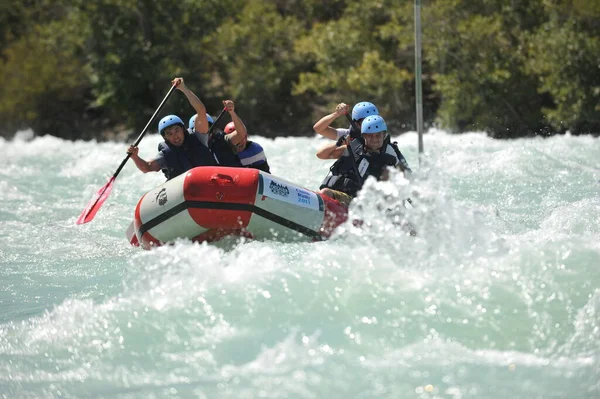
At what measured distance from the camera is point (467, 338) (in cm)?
466

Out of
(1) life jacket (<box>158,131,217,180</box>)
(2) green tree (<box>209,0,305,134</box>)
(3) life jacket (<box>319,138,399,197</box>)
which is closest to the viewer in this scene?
(3) life jacket (<box>319,138,399,197</box>)

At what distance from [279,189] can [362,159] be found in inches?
34.2

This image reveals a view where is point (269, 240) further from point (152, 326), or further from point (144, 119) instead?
point (144, 119)

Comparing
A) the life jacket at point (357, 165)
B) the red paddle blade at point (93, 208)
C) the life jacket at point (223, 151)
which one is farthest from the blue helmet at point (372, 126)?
the red paddle blade at point (93, 208)

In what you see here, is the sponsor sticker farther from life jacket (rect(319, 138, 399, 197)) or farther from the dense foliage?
the dense foliage

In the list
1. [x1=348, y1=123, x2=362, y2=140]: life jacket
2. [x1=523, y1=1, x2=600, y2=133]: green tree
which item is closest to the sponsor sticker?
[x1=348, y1=123, x2=362, y2=140]: life jacket

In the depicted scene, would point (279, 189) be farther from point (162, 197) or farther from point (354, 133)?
point (354, 133)

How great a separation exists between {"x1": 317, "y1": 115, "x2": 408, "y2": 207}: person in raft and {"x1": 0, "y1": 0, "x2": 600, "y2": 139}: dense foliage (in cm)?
809

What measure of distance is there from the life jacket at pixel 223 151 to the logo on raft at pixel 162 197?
0.96 m

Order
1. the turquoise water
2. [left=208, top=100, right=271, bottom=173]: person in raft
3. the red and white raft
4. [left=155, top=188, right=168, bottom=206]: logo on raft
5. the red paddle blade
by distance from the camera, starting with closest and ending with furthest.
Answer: the turquoise water, the red and white raft, [left=155, top=188, right=168, bottom=206]: logo on raft, [left=208, top=100, right=271, bottom=173]: person in raft, the red paddle blade

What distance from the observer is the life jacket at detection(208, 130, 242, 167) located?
24.5 feet

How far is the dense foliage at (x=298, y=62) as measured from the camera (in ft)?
48.3

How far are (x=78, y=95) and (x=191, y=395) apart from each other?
57.5 feet

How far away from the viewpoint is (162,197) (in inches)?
260
